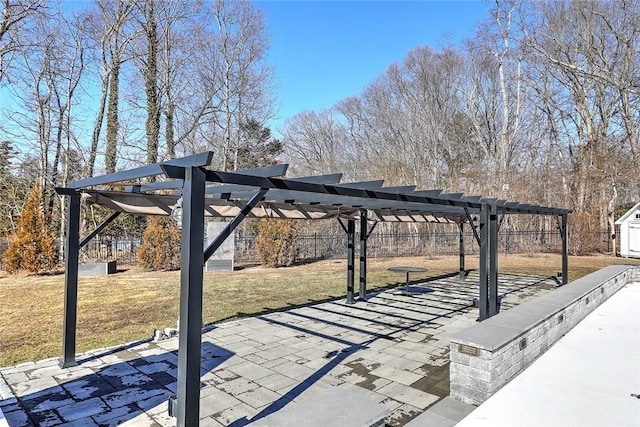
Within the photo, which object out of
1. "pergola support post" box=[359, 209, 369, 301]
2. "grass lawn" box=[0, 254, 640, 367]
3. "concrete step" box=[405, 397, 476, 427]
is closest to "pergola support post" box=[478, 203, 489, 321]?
"pergola support post" box=[359, 209, 369, 301]

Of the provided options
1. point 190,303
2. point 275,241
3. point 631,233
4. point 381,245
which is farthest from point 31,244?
point 631,233

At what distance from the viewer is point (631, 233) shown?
16.1 metres

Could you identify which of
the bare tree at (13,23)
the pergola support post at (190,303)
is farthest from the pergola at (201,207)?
the bare tree at (13,23)

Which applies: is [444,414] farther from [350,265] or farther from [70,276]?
[350,265]

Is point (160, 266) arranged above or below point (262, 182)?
below

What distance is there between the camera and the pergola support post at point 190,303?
93.6 inches

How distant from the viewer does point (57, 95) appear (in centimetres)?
1435

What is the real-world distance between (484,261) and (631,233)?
15.0 metres

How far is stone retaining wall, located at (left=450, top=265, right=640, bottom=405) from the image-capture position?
3342mm

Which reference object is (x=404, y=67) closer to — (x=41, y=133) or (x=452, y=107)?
(x=452, y=107)

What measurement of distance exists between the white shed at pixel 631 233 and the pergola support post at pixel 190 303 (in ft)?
63.5

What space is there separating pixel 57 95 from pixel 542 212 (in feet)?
54.6

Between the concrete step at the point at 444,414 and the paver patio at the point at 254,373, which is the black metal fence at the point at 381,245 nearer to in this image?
the paver patio at the point at 254,373

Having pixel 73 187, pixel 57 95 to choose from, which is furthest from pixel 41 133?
pixel 73 187
